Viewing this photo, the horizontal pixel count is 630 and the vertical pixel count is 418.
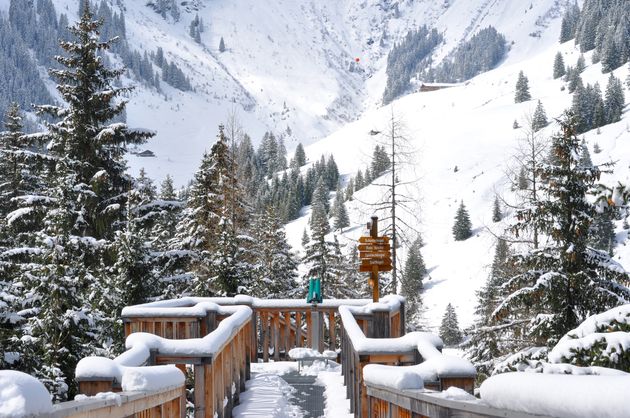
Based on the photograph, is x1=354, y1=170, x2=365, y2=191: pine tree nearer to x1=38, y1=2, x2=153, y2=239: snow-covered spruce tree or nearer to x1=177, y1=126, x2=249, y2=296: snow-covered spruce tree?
x1=177, y1=126, x2=249, y2=296: snow-covered spruce tree

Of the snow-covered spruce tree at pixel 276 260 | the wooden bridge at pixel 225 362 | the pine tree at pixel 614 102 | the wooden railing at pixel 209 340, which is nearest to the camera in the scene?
the wooden bridge at pixel 225 362

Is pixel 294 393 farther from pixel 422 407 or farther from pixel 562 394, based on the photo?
pixel 562 394

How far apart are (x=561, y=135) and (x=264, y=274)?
16.3m

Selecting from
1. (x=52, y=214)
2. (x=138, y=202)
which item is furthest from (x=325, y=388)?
(x=138, y=202)

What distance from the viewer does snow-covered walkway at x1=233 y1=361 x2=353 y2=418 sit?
6449 mm

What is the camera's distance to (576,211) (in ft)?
38.1

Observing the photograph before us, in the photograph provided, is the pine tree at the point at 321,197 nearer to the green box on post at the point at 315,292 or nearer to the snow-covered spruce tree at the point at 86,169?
the snow-covered spruce tree at the point at 86,169

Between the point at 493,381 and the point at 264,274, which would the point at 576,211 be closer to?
the point at 493,381

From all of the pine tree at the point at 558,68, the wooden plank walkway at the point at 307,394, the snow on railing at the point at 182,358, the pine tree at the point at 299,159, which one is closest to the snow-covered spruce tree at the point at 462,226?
the pine tree at the point at 299,159

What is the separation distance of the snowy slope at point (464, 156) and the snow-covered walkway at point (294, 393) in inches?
760

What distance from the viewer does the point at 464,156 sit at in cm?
9794

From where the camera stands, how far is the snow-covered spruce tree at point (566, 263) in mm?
11297

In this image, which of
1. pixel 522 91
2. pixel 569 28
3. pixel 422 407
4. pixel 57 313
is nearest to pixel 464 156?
pixel 522 91

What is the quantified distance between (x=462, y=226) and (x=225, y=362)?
69.2 m
